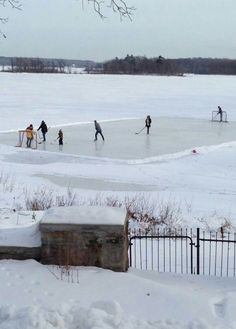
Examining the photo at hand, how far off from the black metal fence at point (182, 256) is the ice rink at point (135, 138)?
15.3 metres

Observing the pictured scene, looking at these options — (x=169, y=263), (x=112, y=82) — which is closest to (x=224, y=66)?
(x=112, y=82)

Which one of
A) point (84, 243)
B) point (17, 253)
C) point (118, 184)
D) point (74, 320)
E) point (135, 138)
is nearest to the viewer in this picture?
point (74, 320)

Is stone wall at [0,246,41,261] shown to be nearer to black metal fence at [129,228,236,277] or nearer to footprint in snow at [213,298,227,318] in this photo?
black metal fence at [129,228,236,277]

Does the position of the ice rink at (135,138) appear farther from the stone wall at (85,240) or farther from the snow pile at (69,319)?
the snow pile at (69,319)

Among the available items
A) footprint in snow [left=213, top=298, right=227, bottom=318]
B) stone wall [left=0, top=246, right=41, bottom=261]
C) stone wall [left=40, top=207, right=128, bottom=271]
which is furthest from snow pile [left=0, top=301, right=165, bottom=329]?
stone wall [left=0, top=246, right=41, bottom=261]

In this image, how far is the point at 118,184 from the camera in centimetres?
1878

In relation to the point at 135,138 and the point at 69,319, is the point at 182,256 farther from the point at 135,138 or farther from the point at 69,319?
the point at 135,138

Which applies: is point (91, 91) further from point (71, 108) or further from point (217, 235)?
point (217, 235)

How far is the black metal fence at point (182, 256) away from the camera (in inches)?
295

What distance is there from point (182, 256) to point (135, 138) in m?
23.0

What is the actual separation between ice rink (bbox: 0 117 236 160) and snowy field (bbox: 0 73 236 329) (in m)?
0.06

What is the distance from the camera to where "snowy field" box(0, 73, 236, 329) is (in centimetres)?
525

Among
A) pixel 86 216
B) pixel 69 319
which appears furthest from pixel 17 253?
pixel 69 319

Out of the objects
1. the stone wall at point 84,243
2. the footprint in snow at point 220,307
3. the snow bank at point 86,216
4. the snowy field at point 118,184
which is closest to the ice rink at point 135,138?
the snowy field at point 118,184
